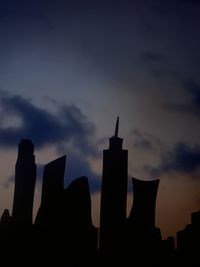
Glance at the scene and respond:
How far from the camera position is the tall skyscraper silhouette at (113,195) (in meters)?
50.9

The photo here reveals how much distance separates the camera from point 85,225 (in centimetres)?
4453

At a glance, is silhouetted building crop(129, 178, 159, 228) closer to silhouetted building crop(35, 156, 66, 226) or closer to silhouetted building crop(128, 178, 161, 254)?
silhouetted building crop(128, 178, 161, 254)

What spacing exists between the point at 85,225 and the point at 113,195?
36.7 ft

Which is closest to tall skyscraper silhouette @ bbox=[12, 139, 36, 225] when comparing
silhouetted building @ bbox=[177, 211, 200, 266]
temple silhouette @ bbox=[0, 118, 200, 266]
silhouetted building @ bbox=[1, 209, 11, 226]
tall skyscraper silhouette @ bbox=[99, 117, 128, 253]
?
temple silhouette @ bbox=[0, 118, 200, 266]

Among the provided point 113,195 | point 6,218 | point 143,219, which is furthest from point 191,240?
point 6,218

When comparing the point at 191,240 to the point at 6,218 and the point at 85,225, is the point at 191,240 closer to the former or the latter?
the point at 85,225

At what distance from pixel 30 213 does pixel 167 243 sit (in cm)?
1558

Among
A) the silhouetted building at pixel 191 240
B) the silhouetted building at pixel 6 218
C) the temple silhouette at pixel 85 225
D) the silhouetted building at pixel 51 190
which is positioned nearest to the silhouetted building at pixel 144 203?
the temple silhouette at pixel 85 225

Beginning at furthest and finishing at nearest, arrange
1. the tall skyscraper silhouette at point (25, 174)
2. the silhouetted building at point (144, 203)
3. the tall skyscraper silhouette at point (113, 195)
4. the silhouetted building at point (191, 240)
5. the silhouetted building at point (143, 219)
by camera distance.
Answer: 1. the tall skyscraper silhouette at point (25, 174)
2. the tall skyscraper silhouette at point (113, 195)
3. the silhouetted building at point (144, 203)
4. the silhouetted building at point (143, 219)
5. the silhouetted building at point (191, 240)

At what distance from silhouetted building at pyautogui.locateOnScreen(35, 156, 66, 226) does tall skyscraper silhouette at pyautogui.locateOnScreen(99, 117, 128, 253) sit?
822 centimetres

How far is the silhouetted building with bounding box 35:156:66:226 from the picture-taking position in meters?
44.2

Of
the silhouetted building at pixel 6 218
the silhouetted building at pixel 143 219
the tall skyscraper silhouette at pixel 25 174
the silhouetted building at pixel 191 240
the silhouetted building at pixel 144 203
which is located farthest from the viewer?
the tall skyscraper silhouette at pixel 25 174

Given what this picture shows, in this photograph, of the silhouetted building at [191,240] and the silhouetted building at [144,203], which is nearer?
the silhouetted building at [191,240]

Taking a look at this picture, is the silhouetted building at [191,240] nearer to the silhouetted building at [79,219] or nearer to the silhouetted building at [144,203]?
the silhouetted building at [144,203]
